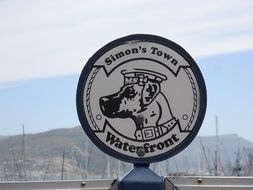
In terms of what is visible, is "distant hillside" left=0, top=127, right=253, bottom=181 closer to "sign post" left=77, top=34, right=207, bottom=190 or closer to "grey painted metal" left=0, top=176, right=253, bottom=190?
"grey painted metal" left=0, top=176, right=253, bottom=190

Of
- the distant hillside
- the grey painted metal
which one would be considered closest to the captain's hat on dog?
the grey painted metal

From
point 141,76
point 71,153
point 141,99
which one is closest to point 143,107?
point 141,99

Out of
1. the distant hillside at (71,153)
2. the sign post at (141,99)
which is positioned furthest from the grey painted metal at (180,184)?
the distant hillside at (71,153)

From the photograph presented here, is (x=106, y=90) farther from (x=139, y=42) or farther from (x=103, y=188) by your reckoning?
(x=103, y=188)

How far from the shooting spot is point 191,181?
243 inches

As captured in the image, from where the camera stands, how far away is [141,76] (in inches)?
129

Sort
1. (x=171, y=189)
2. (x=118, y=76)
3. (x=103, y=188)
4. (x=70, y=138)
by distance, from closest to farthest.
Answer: (x=171, y=189) < (x=118, y=76) < (x=103, y=188) < (x=70, y=138)

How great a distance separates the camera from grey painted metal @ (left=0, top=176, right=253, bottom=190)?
5969mm

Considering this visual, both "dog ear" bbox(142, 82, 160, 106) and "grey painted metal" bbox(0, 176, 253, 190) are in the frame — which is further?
"grey painted metal" bbox(0, 176, 253, 190)

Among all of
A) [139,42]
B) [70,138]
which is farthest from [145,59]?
[70,138]

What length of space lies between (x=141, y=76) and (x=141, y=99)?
0.12 metres

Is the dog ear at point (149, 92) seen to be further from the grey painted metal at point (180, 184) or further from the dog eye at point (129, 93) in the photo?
the grey painted metal at point (180, 184)

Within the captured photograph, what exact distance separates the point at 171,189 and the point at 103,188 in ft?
9.49

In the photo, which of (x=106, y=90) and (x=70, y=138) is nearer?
(x=106, y=90)
